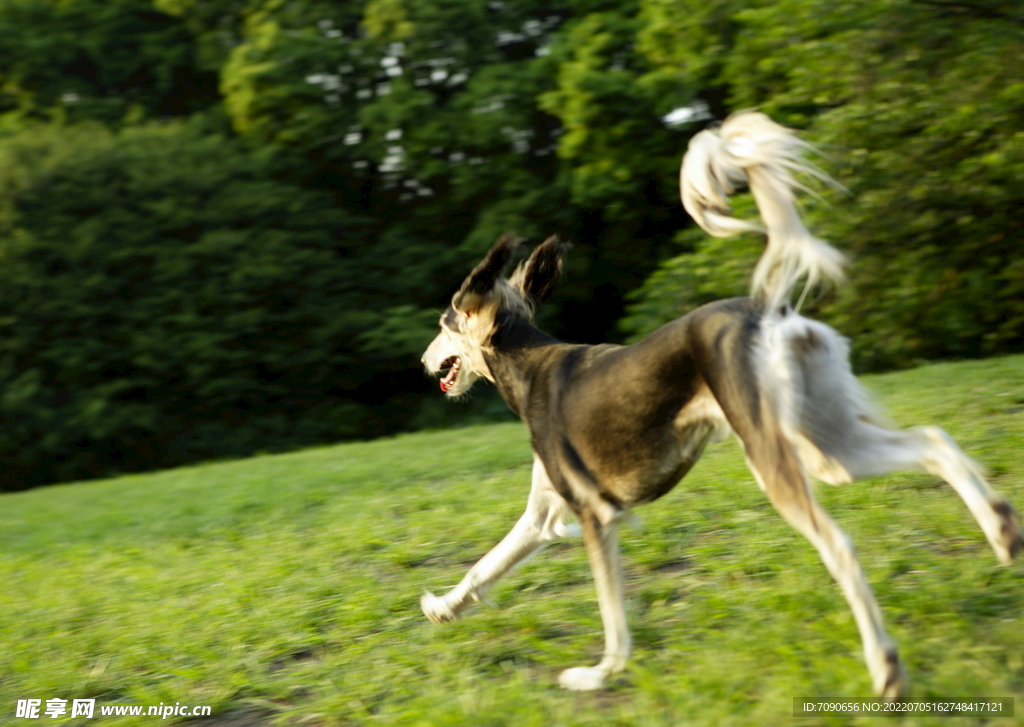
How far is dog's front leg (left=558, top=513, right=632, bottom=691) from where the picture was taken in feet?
12.9

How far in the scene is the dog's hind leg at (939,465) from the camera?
11.6ft

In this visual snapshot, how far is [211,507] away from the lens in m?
9.81

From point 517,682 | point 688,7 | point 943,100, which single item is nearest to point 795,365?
point 517,682

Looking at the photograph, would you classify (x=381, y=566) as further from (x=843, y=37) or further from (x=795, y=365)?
(x=843, y=37)

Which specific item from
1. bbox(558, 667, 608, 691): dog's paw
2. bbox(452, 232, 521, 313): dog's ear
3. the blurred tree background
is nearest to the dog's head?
bbox(452, 232, 521, 313): dog's ear

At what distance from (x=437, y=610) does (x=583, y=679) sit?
110 centimetres

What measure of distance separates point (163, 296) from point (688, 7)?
38.4ft

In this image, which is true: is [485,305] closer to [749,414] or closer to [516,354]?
[516,354]

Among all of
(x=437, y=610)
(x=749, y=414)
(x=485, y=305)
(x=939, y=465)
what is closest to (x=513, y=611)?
(x=437, y=610)

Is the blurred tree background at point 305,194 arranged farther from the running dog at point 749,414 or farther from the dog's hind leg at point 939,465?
the dog's hind leg at point 939,465

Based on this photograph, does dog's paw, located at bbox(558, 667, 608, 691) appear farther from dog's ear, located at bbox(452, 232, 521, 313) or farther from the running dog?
dog's ear, located at bbox(452, 232, 521, 313)

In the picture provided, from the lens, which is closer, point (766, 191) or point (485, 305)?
point (766, 191)

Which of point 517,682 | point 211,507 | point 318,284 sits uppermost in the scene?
point 517,682

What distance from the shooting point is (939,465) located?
357cm
